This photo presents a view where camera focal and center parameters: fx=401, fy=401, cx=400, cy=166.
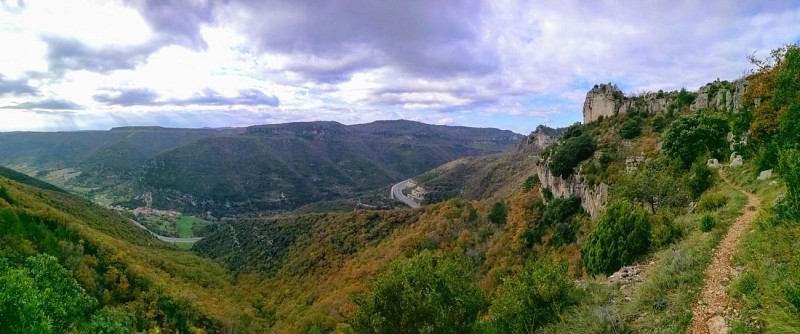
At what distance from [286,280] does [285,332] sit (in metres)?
20.0

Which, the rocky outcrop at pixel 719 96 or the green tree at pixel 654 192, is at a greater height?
the rocky outcrop at pixel 719 96

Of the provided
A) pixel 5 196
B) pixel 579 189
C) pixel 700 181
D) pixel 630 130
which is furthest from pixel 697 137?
pixel 5 196

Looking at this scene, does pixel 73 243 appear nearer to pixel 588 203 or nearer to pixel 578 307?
pixel 578 307

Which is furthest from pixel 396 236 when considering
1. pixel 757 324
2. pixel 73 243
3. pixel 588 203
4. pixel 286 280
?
pixel 757 324

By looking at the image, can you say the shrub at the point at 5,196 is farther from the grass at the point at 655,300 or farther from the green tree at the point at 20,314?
the grass at the point at 655,300

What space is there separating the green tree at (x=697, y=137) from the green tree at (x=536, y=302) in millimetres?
21481

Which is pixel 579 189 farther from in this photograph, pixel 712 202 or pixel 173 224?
pixel 173 224

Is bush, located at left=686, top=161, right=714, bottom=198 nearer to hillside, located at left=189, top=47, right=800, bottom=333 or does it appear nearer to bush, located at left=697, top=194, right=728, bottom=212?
hillside, located at left=189, top=47, right=800, bottom=333

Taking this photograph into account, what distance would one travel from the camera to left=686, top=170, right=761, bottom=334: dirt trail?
375 inches

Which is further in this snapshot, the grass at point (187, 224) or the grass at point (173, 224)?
the grass at point (173, 224)

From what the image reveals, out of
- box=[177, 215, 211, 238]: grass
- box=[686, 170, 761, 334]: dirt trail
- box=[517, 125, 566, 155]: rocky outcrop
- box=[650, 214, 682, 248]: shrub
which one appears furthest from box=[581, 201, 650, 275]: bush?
box=[177, 215, 211, 238]: grass

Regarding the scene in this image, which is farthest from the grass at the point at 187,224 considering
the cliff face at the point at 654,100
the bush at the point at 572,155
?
the cliff face at the point at 654,100

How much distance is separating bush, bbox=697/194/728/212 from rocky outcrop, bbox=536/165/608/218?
13.0 meters

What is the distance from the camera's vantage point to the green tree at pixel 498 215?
5262 centimetres
